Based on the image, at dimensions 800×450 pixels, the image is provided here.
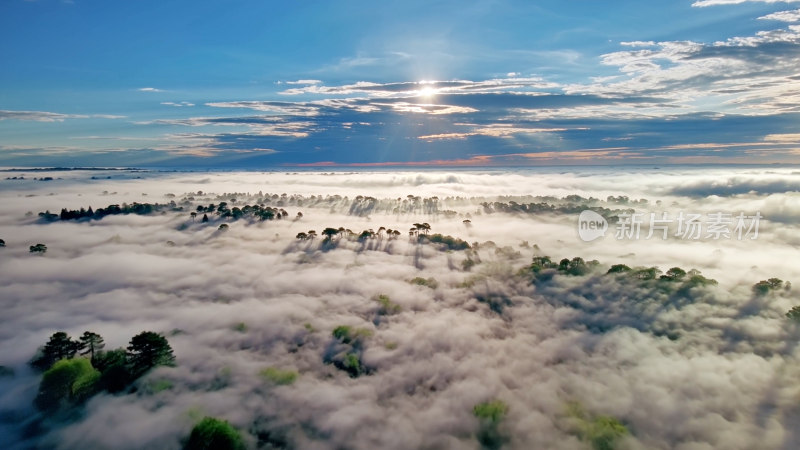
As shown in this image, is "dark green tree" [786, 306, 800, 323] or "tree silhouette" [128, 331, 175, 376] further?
"dark green tree" [786, 306, 800, 323]

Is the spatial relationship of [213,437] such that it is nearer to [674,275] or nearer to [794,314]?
[794,314]

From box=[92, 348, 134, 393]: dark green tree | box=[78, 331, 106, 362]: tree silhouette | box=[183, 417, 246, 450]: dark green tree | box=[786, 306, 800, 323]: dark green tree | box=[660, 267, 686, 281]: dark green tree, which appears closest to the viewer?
box=[183, 417, 246, 450]: dark green tree

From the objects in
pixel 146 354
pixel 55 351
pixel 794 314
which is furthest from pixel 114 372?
pixel 794 314

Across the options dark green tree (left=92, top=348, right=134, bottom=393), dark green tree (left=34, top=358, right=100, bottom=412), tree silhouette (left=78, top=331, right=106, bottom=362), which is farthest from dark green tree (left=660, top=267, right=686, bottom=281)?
tree silhouette (left=78, top=331, right=106, bottom=362)

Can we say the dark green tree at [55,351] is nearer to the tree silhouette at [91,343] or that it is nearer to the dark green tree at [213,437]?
the tree silhouette at [91,343]

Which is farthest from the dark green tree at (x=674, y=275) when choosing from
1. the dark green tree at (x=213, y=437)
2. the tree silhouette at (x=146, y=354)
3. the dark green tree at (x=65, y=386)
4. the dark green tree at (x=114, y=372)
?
the dark green tree at (x=65, y=386)

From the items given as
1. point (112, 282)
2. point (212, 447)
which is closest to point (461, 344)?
point (212, 447)

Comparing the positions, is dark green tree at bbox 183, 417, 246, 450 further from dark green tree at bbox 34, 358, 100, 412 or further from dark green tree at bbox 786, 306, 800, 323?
dark green tree at bbox 786, 306, 800, 323
